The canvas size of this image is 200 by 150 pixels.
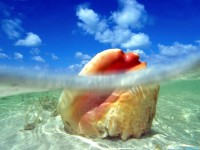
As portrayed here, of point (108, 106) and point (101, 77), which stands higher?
point (101, 77)

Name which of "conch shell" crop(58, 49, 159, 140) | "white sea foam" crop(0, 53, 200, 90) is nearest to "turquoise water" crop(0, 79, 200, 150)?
"conch shell" crop(58, 49, 159, 140)

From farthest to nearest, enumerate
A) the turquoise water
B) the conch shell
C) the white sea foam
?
the turquoise water, the conch shell, the white sea foam

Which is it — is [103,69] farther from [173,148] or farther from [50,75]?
[50,75]

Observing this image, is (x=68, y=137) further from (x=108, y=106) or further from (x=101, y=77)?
(x=101, y=77)

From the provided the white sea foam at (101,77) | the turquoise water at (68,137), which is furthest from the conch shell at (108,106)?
the white sea foam at (101,77)

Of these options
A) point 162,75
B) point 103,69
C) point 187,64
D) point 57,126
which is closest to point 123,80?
point 162,75

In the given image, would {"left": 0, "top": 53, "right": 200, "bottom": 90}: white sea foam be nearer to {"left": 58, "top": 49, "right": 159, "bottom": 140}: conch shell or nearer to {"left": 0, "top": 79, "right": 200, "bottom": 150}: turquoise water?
{"left": 0, "top": 79, "right": 200, "bottom": 150}: turquoise water

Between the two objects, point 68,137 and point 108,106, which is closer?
point 108,106

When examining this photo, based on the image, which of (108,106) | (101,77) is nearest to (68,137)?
(108,106)

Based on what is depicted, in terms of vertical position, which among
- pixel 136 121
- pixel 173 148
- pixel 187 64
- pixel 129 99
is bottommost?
pixel 173 148
